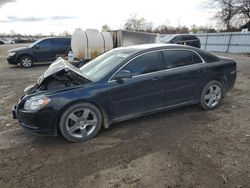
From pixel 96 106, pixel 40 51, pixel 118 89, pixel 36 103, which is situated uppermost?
pixel 118 89

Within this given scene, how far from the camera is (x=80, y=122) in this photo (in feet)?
13.9

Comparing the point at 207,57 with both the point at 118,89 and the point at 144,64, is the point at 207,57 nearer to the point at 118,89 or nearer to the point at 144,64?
the point at 144,64

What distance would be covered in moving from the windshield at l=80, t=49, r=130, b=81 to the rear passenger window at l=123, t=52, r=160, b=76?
216 millimetres

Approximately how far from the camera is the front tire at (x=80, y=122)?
13.5ft

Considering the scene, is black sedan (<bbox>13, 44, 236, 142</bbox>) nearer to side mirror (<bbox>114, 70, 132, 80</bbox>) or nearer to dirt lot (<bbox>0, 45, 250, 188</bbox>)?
side mirror (<bbox>114, 70, 132, 80</bbox>)

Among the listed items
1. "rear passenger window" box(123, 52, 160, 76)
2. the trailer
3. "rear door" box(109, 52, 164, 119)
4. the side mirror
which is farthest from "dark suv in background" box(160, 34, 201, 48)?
the side mirror

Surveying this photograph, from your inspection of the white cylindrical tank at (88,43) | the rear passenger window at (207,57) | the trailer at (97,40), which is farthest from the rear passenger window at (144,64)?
the white cylindrical tank at (88,43)

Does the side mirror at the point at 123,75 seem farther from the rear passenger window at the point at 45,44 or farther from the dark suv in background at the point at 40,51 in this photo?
the rear passenger window at the point at 45,44

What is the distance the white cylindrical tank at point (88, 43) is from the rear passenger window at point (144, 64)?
8.24 meters

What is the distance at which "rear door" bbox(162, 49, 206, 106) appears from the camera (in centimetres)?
495

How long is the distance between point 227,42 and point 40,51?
1664cm

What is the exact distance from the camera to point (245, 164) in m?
3.40

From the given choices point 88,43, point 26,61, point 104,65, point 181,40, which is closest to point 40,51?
point 26,61

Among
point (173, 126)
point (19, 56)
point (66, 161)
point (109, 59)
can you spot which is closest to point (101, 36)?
point (19, 56)
